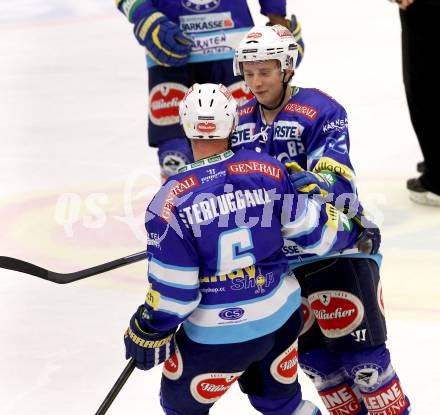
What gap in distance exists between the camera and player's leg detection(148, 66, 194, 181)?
453 cm

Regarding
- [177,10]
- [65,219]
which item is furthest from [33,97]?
[177,10]

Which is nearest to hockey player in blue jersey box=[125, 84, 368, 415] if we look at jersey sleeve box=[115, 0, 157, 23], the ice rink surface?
the ice rink surface

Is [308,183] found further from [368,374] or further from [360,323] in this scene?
[368,374]

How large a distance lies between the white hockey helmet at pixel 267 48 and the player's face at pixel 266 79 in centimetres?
2

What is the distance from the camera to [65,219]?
200 inches

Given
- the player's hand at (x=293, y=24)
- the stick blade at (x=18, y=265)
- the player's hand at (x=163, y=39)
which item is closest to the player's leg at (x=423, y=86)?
the player's hand at (x=293, y=24)

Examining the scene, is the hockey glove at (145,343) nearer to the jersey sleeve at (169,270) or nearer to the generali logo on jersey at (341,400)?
the jersey sleeve at (169,270)

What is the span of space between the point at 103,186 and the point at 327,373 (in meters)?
2.58

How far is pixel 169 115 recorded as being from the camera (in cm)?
458

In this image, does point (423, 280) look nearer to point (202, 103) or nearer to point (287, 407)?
point (287, 407)

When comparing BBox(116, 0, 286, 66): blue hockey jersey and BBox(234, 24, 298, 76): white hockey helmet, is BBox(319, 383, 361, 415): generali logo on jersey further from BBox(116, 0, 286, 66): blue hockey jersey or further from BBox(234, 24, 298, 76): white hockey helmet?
BBox(116, 0, 286, 66): blue hockey jersey

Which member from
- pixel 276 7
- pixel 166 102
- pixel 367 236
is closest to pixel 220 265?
pixel 367 236

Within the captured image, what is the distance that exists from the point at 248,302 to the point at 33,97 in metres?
4.73

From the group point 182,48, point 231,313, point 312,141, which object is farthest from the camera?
point 182,48
